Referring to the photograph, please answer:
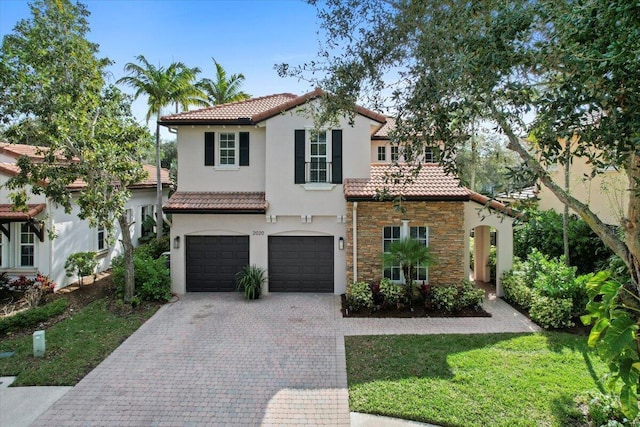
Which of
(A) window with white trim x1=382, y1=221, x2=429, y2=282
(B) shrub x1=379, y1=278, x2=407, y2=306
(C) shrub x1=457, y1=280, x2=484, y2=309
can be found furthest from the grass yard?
(A) window with white trim x1=382, y1=221, x2=429, y2=282

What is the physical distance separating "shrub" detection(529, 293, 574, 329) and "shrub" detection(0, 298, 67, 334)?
51.7 ft

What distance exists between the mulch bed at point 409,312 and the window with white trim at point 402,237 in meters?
1.45

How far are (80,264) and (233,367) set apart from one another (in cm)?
1012

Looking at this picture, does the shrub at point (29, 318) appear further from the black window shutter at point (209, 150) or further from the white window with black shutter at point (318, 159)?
the white window with black shutter at point (318, 159)

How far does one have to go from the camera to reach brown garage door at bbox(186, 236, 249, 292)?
15609 millimetres

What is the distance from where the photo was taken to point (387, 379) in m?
8.35

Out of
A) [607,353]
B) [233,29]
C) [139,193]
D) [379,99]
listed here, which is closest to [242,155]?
[233,29]

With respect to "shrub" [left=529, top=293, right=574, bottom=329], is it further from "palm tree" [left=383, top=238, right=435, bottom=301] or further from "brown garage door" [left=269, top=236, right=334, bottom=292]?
"brown garage door" [left=269, top=236, right=334, bottom=292]

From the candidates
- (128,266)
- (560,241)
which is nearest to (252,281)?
(128,266)

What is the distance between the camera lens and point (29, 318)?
11656 mm

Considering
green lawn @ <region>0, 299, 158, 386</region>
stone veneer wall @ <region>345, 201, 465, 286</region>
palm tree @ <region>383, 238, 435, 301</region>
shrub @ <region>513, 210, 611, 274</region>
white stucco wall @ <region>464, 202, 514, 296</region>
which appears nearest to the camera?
green lawn @ <region>0, 299, 158, 386</region>

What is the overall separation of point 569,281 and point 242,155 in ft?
42.5

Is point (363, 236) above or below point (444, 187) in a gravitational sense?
below

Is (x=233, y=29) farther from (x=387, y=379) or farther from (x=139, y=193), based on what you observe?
(x=139, y=193)
